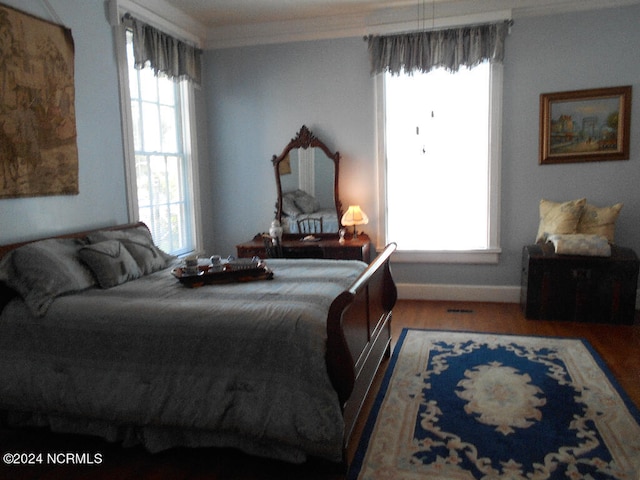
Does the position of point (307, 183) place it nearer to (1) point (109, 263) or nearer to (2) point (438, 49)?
(2) point (438, 49)

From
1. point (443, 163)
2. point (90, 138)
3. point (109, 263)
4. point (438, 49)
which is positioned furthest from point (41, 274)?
point (438, 49)

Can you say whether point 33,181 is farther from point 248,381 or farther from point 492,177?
point 492,177

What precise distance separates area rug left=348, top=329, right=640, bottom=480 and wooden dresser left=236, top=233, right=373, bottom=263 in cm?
119

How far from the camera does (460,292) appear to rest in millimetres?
4789

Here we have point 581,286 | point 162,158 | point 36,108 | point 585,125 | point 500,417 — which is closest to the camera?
point 500,417

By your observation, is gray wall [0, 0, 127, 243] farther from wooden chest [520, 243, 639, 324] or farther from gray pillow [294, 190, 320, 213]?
wooden chest [520, 243, 639, 324]

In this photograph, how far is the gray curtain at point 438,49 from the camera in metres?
4.36

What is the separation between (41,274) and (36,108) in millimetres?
1112

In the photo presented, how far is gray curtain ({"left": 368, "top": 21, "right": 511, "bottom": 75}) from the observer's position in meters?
4.36

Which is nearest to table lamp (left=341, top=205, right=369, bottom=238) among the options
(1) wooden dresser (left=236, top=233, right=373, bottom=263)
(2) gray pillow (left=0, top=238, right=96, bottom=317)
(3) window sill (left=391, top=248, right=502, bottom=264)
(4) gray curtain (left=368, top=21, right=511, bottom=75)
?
(1) wooden dresser (left=236, top=233, right=373, bottom=263)

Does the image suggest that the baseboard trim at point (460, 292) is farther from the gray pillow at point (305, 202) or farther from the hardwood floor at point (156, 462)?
the hardwood floor at point (156, 462)

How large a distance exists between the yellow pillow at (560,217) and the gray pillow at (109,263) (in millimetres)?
3377

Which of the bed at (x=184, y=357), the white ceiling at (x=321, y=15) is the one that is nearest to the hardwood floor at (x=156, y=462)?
the bed at (x=184, y=357)

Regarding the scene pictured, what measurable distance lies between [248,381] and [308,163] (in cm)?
312
